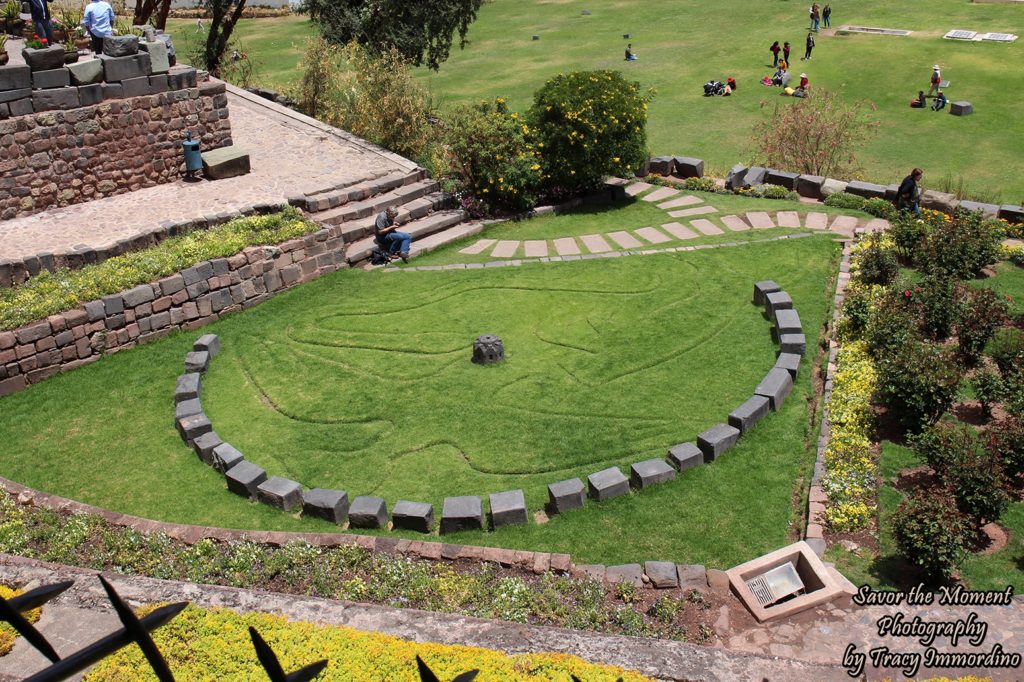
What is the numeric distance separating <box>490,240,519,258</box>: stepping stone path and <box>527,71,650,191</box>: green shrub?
2.09 meters

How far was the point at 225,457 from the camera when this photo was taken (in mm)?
10328

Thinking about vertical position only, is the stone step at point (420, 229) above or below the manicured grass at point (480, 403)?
above

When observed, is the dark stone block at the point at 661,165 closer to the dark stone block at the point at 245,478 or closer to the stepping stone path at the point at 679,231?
the stepping stone path at the point at 679,231

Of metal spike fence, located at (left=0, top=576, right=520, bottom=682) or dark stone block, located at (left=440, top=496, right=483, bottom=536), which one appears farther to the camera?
dark stone block, located at (left=440, top=496, right=483, bottom=536)

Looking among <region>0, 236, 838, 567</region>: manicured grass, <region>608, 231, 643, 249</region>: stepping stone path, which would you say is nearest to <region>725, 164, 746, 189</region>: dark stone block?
<region>608, 231, 643, 249</region>: stepping stone path

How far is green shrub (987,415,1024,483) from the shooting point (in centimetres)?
913

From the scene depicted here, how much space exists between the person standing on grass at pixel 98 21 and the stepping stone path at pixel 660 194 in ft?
34.3

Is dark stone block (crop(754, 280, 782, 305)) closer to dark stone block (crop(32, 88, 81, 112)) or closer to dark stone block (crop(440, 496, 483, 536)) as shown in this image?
dark stone block (crop(440, 496, 483, 536))

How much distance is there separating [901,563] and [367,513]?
5.26 meters

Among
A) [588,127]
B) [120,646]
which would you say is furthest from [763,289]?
[120,646]

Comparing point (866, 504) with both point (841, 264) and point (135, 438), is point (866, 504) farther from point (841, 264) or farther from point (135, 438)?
point (135, 438)

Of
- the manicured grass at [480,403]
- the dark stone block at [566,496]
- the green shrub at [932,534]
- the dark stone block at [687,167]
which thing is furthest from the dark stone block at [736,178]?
the green shrub at [932,534]

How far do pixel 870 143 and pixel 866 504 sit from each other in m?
14.7

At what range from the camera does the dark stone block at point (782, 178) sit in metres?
17.8
